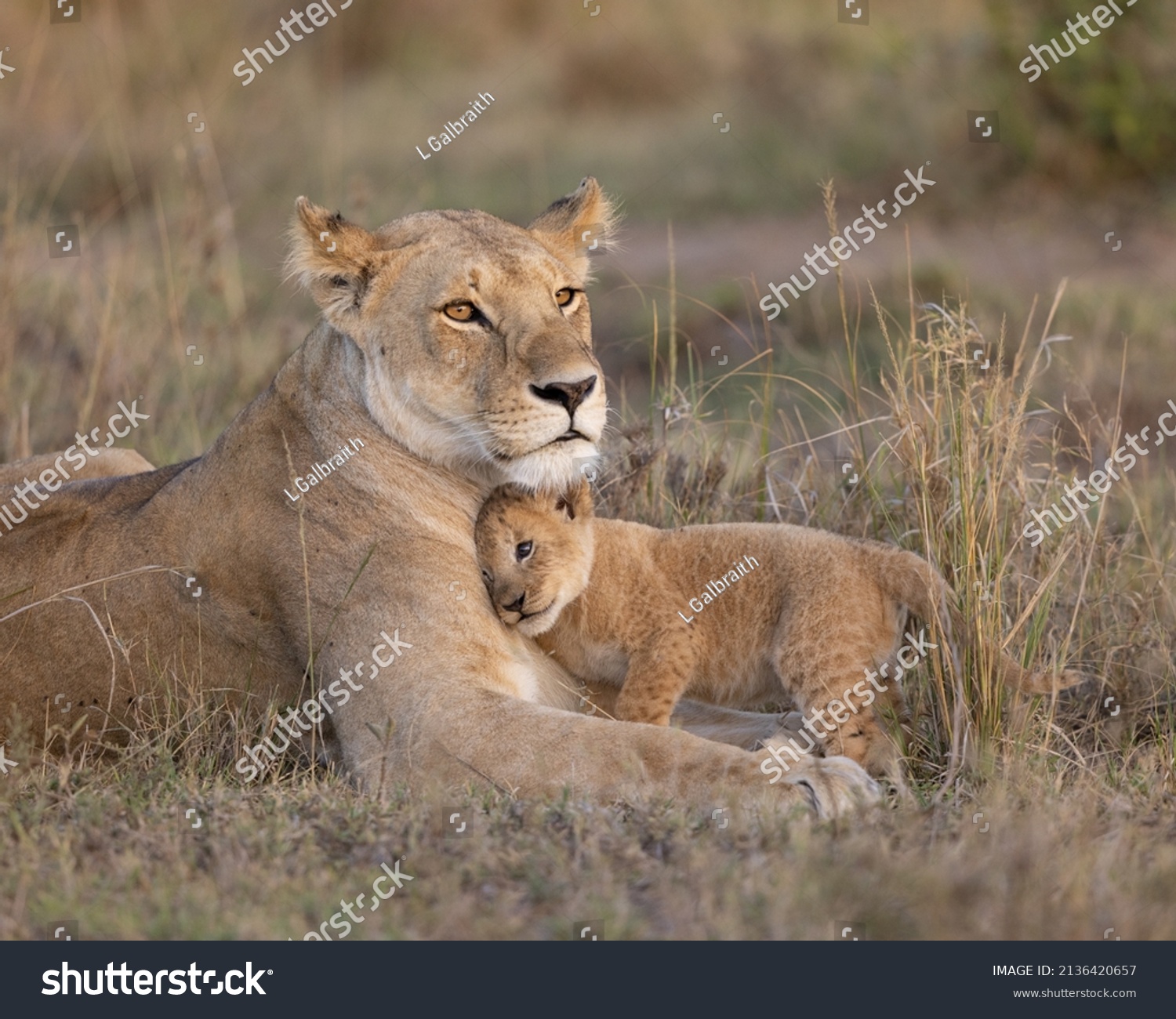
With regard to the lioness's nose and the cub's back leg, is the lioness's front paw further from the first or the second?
the lioness's nose

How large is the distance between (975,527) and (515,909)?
2.17 metres

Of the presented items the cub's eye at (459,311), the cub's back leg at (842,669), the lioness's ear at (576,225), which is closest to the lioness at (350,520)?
the cub's eye at (459,311)

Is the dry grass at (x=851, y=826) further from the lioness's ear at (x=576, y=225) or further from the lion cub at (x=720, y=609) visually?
the lioness's ear at (x=576, y=225)

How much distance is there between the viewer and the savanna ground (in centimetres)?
350

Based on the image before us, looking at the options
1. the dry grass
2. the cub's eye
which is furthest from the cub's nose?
the cub's eye

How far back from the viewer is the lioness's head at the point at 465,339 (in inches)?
177

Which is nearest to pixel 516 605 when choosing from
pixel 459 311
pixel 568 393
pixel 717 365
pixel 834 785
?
pixel 568 393

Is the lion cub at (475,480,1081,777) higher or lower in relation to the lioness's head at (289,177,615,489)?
lower

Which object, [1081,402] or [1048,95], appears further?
[1048,95]

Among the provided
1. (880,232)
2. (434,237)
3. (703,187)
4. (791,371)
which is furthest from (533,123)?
(434,237)

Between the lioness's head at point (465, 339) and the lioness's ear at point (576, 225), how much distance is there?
36cm

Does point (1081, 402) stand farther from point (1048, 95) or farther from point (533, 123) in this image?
point (533, 123)

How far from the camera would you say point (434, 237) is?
192 inches

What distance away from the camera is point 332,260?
15.7 ft
